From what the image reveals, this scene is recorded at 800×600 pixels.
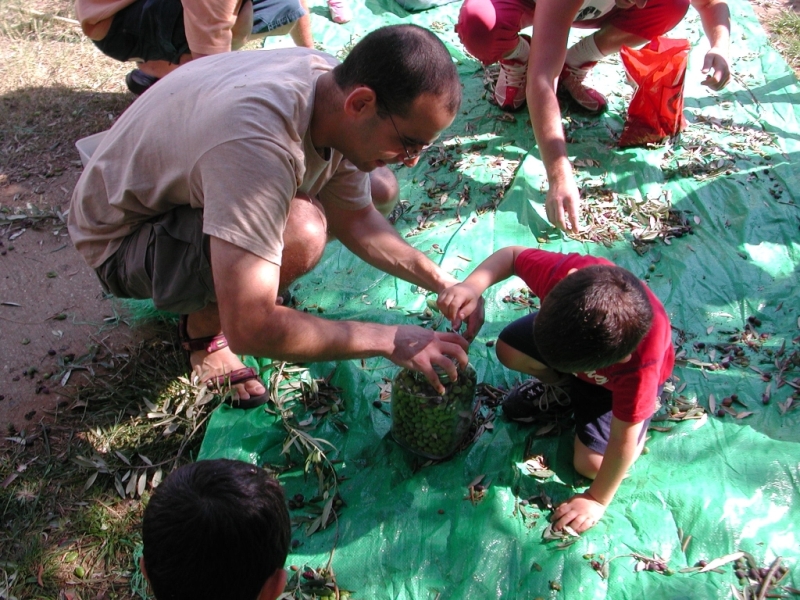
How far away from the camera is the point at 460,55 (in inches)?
183

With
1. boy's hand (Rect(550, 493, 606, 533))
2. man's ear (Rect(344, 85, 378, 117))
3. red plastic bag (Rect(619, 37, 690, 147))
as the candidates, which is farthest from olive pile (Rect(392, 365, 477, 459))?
red plastic bag (Rect(619, 37, 690, 147))

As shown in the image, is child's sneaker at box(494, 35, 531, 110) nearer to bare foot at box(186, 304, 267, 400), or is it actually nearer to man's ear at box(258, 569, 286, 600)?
bare foot at box(186, 304, 267, 400)

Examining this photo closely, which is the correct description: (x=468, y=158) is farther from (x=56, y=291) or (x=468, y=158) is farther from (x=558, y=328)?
(x=56, y=291)

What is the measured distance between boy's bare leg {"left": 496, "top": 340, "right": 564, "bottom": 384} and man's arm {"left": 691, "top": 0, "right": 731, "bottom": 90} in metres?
1.85

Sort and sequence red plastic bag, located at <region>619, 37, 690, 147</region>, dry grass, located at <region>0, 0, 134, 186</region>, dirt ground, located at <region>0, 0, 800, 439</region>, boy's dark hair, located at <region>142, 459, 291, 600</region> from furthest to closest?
dry grass, located at <region>0, 0, 134, 186</region> < red plastic bag, located at <region>619, 37, 690, 147</region> < dirt ground, located at <region>0, 0, 800, 439</region> < boy's dark hair, located at <region>142, 459, 291, 600</region>

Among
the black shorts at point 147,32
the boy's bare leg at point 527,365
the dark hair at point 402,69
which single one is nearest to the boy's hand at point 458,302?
the boy's bare leg at point 527,365

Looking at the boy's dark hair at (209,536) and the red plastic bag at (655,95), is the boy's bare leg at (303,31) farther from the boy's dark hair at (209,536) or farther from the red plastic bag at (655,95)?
the boy's dark hair at (209,536)

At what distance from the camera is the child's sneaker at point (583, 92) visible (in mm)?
3920

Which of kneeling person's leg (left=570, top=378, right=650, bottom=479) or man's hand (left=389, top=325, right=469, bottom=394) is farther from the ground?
man's hand (left=389, top=325, right=469, bottom=394)

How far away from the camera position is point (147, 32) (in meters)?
3.67

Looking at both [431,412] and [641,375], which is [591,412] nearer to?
[641,375]

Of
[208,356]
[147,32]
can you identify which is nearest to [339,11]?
[147,32]

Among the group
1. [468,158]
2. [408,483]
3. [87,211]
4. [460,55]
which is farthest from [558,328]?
[460,55]

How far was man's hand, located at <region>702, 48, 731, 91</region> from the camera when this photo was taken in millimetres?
3164
